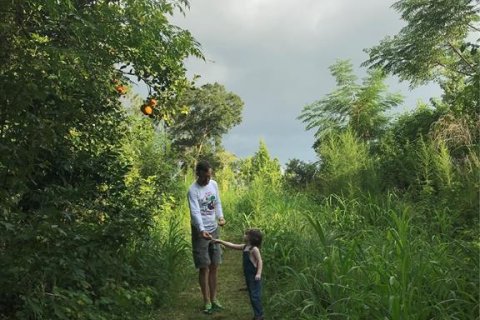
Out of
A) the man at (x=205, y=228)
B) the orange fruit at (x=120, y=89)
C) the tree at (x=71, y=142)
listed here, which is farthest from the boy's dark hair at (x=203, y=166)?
the orange fruit at (x=120, y=89)

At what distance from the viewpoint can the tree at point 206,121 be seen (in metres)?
34.1

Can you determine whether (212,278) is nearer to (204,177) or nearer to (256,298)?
(256,298)

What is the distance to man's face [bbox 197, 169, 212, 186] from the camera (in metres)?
5.35

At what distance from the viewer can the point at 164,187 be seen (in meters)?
9.45

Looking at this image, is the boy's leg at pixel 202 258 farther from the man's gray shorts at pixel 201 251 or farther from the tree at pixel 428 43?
the tree at pixel 428 43

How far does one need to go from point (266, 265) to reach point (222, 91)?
2953 cm

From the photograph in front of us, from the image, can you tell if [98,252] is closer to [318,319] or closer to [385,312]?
[318,319]

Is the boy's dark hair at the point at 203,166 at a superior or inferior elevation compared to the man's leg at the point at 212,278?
superior

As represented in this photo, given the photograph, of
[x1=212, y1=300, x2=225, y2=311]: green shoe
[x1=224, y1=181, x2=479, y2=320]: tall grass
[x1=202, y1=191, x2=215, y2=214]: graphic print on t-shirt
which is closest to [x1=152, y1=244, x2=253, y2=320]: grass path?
[x1=212, y1=300, x2=225, y2=311]: green shoe

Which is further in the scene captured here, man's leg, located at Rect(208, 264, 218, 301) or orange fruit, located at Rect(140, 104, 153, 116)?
orange fruit, located at Rect(140, 104, 153, 116)

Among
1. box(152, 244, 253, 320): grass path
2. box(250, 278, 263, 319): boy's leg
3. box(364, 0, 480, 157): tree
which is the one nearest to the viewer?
box(250, 278, 263, 319): boy's leg

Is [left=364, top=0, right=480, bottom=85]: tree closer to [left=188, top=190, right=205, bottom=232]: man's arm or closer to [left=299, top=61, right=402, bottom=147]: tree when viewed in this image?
[left=299, top=61, right=402, bottom=147]: tree

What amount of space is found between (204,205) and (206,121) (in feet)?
96.8

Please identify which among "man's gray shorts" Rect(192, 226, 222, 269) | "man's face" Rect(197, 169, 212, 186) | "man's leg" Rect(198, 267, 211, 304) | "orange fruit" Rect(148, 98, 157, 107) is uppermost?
"orange fruit" Rect(148, 98, 157, 107)
